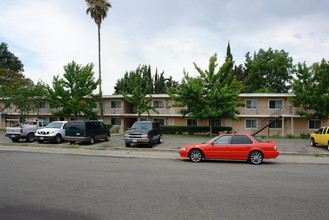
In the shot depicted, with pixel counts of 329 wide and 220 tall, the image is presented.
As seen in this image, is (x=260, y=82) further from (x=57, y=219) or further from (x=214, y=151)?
(x=57, y=219)

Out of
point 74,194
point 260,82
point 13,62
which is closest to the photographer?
point 74,194

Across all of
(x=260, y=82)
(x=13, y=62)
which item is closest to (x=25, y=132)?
(x=260, y=82)

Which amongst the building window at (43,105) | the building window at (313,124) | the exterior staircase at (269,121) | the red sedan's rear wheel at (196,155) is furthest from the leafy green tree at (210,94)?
the building window at (43,105)

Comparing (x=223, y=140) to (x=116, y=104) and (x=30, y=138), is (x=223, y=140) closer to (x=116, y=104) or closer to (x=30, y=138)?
(x=30, y=138)

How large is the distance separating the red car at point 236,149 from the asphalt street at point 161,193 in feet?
4.94

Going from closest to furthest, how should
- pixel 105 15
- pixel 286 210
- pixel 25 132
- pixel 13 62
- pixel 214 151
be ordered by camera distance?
pixel 286 210 < pixel 214 151 < pixel 25 132 < pixel 105 15 < pixel 13 62

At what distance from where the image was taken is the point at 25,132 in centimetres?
1969

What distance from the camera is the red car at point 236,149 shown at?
1057 cm

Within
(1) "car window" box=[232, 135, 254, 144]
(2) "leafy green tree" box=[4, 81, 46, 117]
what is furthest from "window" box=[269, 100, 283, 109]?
(2) "leafy green tree" box=[4, 81, 46, 117]

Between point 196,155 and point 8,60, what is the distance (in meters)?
80.2

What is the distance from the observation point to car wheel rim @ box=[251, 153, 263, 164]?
10578 millimetres

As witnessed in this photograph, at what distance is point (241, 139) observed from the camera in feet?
35.6

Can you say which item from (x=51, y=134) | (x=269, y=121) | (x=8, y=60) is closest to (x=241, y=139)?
(x=51, y=134)

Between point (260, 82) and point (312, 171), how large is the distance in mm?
40011
